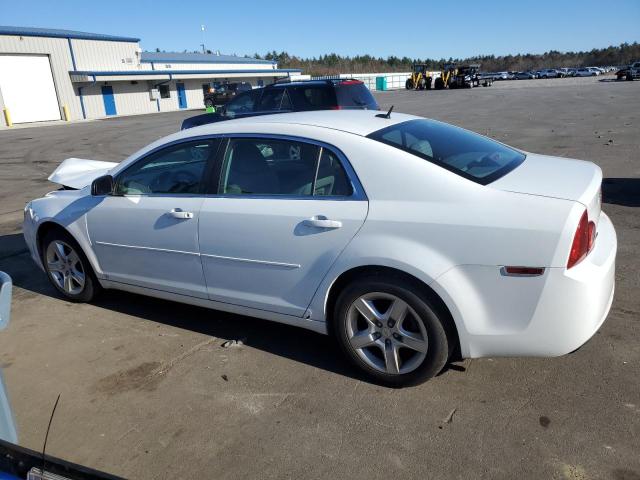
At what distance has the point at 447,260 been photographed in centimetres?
272

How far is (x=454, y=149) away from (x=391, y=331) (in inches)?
49.3

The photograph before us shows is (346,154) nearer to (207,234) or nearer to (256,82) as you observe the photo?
(207,234)

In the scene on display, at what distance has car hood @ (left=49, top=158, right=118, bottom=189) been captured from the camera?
4870 mm

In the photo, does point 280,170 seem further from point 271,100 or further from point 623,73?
point 623,73

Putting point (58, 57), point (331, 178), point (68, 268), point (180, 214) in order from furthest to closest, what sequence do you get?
point (58, 57)
point (68, 268)
point (180, 214)
point (331, 178)

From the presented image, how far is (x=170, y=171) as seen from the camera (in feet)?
13.0

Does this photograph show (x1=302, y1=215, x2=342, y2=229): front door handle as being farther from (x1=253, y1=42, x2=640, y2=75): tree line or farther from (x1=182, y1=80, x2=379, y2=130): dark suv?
(x1=253, y1=42, x2=640, y2=75): tree line

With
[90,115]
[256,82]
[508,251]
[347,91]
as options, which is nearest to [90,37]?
[90,115]

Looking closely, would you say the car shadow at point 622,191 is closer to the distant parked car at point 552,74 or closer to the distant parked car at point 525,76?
the distant parked car at point 525,76

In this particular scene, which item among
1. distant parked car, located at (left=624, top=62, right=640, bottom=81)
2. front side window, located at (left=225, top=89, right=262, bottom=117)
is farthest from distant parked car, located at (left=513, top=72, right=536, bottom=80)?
front side window, located at (left=225, top=89, right=262, bottom=117)

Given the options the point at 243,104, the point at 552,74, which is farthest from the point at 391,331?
the point at 552,74

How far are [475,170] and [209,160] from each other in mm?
1808

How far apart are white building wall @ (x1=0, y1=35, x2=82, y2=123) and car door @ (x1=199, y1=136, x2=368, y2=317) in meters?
36.4

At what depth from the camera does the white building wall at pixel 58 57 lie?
33.7 meters
